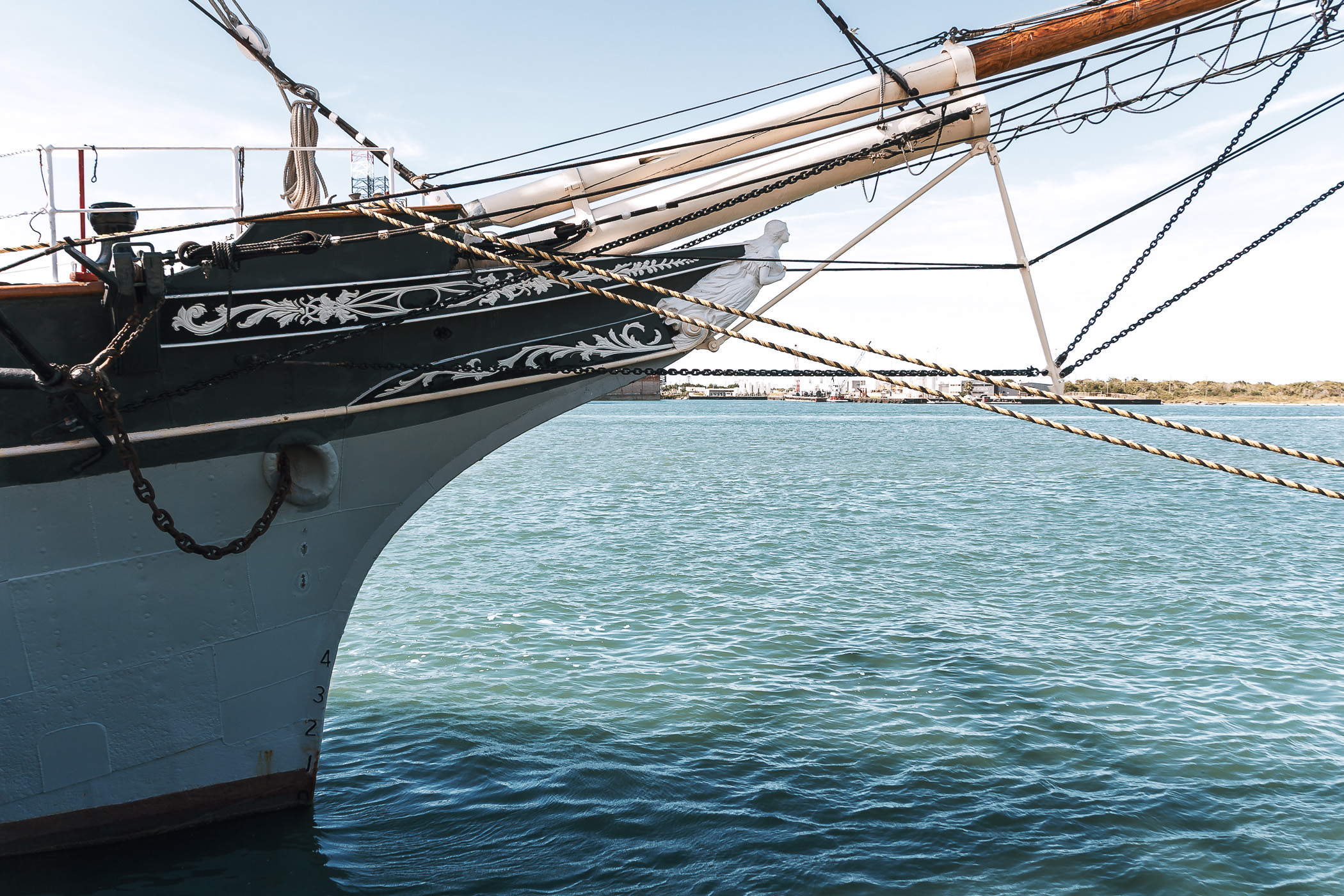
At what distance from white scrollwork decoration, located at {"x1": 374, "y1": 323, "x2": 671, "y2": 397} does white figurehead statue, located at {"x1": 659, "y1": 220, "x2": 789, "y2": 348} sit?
9.9 inches

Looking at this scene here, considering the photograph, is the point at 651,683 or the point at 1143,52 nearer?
the point at 1143,52

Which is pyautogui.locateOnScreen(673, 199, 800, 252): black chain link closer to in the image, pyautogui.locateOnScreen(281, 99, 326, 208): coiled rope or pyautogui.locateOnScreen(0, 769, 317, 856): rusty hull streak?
pyautogui.locateOnScreen(281, 99, 326, 208): coiled rope

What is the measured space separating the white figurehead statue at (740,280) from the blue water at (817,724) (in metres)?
3.79

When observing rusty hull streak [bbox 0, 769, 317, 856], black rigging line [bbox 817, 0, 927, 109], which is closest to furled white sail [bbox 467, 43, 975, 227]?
black rigging line [bbox 817, 0, 927, 109]

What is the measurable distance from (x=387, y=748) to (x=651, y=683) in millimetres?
3073

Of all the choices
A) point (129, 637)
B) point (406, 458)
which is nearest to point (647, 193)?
point (406, 458)

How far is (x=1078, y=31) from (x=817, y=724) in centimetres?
645

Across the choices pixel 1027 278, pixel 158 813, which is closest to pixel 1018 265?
pixel 1027 278

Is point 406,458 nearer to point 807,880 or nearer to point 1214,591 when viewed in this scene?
point 807,880

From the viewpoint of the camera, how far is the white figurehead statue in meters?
6.16

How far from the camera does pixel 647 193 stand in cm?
630

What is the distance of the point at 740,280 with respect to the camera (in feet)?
20.3

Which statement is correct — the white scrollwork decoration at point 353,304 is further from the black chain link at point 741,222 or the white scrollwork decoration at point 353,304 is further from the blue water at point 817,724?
the blue water at point 817,724

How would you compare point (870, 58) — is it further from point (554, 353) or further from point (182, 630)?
point (182, 630)
